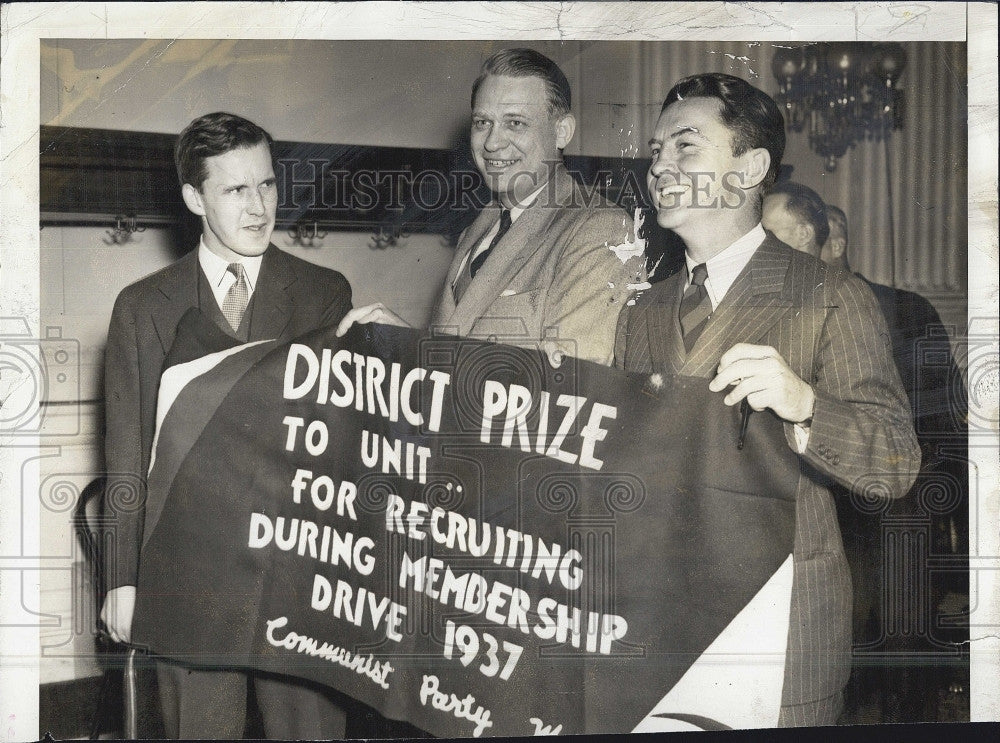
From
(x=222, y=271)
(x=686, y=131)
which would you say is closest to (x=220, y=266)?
(x=222, y=271)

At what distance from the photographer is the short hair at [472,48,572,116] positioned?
11.0ft

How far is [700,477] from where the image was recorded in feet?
11.0

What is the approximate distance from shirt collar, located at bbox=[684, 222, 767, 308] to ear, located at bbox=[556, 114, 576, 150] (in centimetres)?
62

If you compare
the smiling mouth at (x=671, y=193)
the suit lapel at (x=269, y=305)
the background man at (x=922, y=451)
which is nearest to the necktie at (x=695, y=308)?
the smiling mouth at (x=671, y=193)

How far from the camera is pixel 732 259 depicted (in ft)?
11.0

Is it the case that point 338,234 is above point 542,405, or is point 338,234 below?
above

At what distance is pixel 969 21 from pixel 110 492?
3684 millimetres

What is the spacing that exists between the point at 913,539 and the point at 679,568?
2.97 feet

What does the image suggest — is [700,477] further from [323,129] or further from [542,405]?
[323,129]

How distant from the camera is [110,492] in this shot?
11.1 feet

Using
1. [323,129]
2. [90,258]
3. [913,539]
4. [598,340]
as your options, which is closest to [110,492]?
[90,258]

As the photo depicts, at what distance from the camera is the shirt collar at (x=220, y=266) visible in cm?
341

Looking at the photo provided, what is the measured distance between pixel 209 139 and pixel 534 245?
1.27 metres

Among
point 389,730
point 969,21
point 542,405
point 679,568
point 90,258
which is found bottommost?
point 389,730
